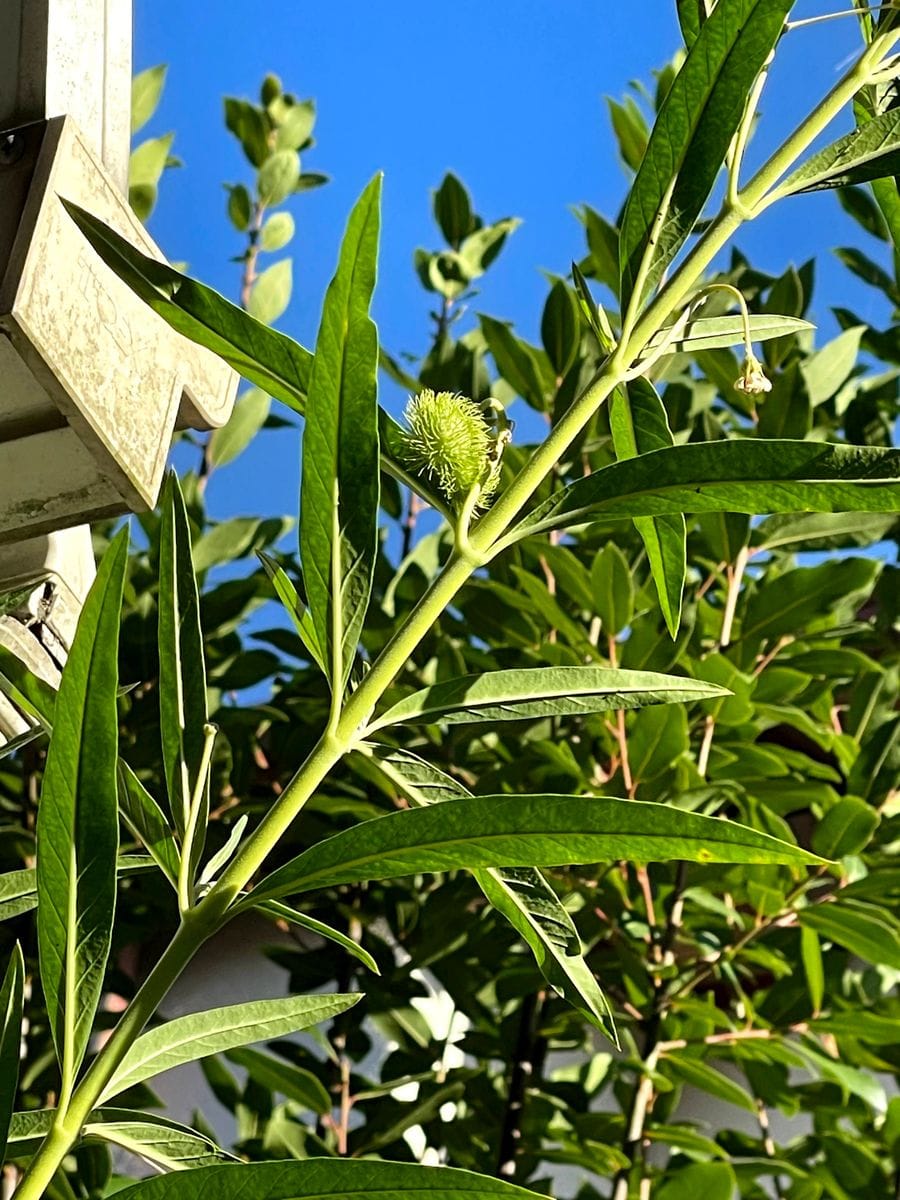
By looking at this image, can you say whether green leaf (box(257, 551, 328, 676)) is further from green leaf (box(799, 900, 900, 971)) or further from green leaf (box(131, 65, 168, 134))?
green leaf (box(131, 65, 168, 134))

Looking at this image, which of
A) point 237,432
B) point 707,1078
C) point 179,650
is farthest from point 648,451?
point 237,432

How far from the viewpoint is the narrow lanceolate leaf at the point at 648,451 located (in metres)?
0.41

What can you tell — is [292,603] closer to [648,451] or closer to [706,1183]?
[648,451]

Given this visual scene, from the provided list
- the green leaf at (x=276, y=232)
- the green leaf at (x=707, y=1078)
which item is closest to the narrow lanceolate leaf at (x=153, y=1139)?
the green leaf at (x=707, y=1078)

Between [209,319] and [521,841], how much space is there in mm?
174

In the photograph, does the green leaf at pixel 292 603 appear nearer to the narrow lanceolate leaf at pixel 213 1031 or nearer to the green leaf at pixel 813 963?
the narrow lanceolate leaf at pixel 213 1031

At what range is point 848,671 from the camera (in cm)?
103

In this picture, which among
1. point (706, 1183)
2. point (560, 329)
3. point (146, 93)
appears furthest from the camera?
point (146, 93)

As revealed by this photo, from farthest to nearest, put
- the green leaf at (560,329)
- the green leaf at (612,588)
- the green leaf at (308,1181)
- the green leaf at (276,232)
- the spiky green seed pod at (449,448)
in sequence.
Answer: the green leaf at (276,232) < the green leaf at (560,329) < the green leaf at (612,588) < the spiky green seed pod at (449,448) < the green leaf at (308,1181)

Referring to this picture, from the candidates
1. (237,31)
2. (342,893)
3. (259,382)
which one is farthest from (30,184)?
(237,31)

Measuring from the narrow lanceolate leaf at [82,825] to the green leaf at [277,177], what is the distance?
1.20 m

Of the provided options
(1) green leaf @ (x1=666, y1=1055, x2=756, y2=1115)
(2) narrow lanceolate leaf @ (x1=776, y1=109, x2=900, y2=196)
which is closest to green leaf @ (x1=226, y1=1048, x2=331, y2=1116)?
(1) green leaf @ (x1=666, y1=1055, x2=756, y2=1115)

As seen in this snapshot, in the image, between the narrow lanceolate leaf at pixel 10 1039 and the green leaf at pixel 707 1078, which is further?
the green leaf at pixel 707 1078

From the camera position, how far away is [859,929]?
83 cm
